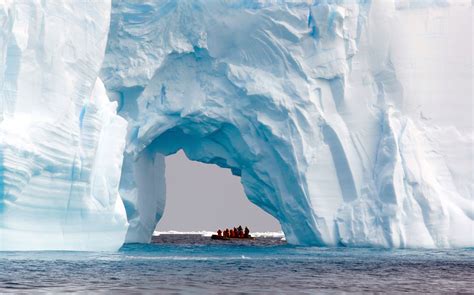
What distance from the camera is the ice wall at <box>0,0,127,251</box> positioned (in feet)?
64.3

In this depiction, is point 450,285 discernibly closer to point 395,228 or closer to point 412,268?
point 412,268

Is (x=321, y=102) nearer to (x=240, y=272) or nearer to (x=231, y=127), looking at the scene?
(x=231, y=127)

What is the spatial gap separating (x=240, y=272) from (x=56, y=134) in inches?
193

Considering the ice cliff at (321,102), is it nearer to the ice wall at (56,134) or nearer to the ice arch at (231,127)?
the ice arch at (231,127)

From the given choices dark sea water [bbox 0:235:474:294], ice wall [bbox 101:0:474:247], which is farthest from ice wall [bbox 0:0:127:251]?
ice wall [bbox 101:0:474:247]

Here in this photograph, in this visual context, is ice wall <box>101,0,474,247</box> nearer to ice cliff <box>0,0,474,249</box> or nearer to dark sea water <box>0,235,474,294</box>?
ice cliff <box>0,0,474,249</box>

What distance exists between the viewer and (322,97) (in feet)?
84.8

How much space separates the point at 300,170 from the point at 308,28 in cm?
368

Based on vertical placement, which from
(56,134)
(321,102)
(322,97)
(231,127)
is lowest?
(56,134)

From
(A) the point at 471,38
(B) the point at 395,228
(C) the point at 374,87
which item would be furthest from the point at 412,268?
(A) the point at 471,38

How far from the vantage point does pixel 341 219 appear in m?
25.2

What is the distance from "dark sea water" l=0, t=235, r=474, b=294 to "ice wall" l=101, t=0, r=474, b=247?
77.5 inches

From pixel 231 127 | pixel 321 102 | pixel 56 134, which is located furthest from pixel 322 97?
pixel 56 134

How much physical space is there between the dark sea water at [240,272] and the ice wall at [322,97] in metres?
1.97
